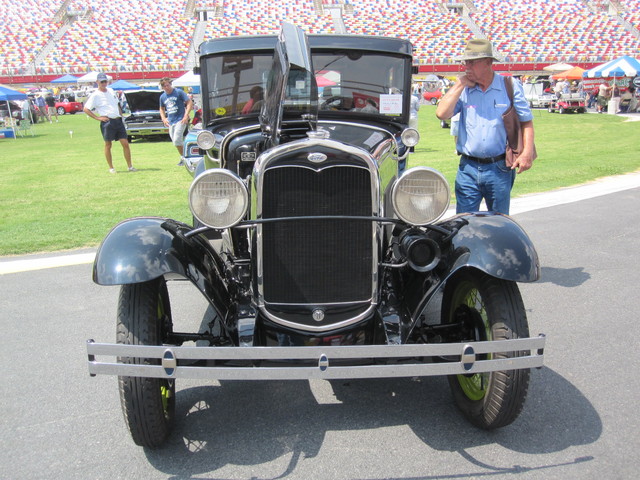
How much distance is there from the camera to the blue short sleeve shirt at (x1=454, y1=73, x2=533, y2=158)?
3.87 metres

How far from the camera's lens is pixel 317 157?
258 cm

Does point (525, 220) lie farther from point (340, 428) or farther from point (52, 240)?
point (52, 240)

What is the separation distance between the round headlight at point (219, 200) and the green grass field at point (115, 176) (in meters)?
3.86

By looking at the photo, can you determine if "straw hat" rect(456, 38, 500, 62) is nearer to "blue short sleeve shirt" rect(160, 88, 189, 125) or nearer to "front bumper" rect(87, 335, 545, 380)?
"front bumper" rect(87, 335, 545, 380)

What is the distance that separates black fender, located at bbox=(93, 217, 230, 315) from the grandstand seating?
42.9 m

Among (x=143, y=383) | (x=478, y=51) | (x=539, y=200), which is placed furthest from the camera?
(x=539, y=200)

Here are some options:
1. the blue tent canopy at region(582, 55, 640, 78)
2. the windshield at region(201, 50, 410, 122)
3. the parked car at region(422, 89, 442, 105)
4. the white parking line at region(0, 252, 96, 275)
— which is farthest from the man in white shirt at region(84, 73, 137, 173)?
the parked car at region(422, 89, 442, 105)

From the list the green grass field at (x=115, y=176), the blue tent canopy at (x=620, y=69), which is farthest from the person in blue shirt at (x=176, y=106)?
the blue tent canopy at (x=620, y=69)

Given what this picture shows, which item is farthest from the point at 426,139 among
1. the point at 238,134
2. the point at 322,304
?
the point at 322,304

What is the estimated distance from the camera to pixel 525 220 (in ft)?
22.3

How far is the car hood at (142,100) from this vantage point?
19.1 metres

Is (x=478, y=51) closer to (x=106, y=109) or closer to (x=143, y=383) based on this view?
(x=143, y=383)

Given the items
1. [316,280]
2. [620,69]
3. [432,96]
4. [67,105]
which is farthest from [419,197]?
[67,105]

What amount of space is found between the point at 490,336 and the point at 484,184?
167cm
